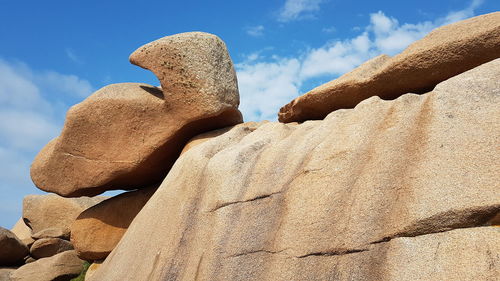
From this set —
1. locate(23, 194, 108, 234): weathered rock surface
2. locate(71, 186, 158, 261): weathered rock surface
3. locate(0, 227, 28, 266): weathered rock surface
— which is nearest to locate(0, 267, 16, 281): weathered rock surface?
locate(0, 227, 28, 266): weathered rock surface

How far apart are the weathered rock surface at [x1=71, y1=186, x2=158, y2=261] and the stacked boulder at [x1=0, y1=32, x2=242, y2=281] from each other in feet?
0.07

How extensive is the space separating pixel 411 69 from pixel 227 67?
3964 mm

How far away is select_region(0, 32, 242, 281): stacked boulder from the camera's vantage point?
9273 millimetres

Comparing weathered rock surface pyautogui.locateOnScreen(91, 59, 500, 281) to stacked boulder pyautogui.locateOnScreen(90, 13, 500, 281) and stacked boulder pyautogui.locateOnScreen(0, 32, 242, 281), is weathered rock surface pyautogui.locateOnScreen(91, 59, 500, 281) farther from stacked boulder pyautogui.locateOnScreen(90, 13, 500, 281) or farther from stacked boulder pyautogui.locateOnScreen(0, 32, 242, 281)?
stacked boulder pyautogui.locateOnScreen(0, 32, 242, 281)

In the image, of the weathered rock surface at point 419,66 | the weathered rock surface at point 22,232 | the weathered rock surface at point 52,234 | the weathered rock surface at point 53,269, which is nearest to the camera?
the weathered rock surface at point 419,66

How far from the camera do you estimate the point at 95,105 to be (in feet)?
31.4

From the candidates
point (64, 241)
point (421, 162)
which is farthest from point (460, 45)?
point (64, 241)

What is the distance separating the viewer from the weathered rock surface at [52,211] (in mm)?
15766

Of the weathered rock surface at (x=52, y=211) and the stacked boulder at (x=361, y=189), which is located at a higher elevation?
the weathered rock surface at (x=52, y=211)

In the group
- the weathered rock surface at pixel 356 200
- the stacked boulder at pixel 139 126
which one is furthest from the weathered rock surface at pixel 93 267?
the weathered rock surface at pixel 356 200

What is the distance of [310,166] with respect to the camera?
5.39 metres

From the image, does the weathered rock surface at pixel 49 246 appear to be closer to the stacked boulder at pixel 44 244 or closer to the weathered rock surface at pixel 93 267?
the stacked boulder at pixel 44 244

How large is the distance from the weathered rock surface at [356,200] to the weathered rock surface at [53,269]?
6.72 m

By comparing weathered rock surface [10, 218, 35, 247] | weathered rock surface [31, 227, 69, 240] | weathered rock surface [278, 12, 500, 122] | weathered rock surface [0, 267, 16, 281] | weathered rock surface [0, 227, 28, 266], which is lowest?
weathered rock surface [0, 267, 16, 281]
